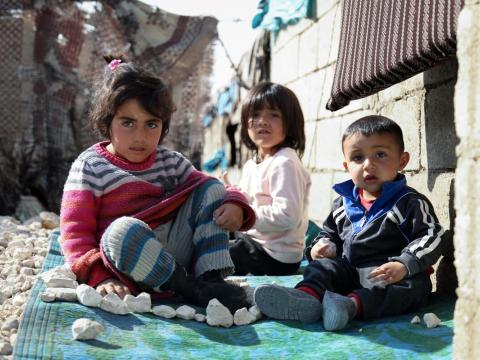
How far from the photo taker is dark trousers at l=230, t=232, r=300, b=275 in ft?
11.1

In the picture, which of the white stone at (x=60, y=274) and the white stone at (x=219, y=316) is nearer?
the white stone at (x=219, y=316)

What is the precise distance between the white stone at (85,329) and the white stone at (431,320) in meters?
1.08

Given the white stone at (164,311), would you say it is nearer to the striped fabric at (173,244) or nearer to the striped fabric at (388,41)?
the striped fabric at (173,244)

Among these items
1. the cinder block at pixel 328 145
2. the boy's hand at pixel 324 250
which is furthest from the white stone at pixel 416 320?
the cinder block at pixel 328 145

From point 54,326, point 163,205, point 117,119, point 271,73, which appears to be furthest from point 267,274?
point 271,73

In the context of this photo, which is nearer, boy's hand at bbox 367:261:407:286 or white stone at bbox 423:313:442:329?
white stone at bbox 423:313:442:329

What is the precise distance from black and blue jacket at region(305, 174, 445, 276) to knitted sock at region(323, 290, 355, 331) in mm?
271

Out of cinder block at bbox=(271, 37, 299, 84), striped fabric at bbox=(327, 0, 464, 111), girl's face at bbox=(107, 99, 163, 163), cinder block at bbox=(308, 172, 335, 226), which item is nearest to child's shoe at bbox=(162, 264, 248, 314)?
girl's face at bbox=(107, 99, 163, 163)

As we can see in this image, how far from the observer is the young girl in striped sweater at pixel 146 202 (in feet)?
7.98

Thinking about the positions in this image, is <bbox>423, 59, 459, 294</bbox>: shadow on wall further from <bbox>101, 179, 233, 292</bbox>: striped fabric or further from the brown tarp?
the brown tarp

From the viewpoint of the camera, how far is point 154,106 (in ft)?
8.87

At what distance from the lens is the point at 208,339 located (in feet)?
6.86

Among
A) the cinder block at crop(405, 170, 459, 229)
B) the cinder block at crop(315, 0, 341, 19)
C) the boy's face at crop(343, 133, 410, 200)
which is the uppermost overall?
the cinder block at crop(315, 0, 341, 19)

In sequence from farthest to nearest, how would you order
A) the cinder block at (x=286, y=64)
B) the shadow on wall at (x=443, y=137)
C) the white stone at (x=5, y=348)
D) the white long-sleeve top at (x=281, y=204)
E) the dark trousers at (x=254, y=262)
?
1. the cinder block at (x=286, y=64)
2. the dark trousers at (x=254, y=262)
3. the white long-sleeve top at (x=281, y=204)
4. the shadow on wall at (x=443, y=137)
5. the white stone at (x=5, y=348)
